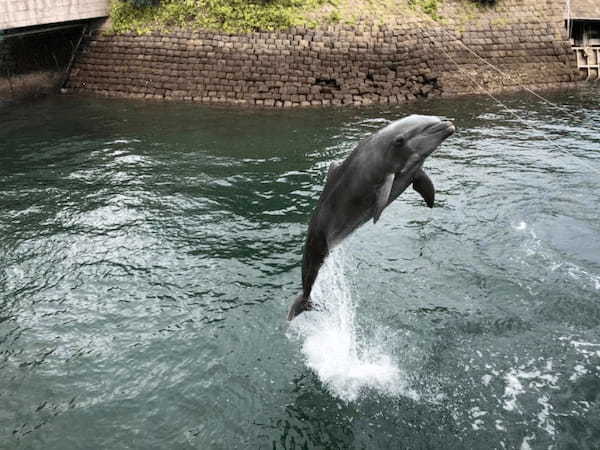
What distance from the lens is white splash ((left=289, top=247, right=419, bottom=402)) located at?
27.8 feet

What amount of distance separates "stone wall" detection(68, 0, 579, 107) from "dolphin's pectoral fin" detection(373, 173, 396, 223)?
1743 cm

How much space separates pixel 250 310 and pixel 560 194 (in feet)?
29.7

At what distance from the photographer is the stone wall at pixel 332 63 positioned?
79.5ft

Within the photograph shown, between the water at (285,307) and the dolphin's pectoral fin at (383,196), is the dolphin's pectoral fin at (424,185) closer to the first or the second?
the dolphin's pectoral fin at (383,196)

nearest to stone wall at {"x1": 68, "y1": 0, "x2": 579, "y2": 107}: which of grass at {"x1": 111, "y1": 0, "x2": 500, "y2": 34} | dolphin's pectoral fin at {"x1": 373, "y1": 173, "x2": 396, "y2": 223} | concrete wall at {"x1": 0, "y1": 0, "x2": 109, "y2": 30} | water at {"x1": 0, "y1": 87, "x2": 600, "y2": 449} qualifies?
grass at {"x1": 111, "y1": 0, "x2": 500, "y2": 34}

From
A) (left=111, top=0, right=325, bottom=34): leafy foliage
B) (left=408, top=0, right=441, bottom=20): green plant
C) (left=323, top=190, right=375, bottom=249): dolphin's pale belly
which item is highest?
(left=111, top=0, right=325, bottom=34): leafy foliage

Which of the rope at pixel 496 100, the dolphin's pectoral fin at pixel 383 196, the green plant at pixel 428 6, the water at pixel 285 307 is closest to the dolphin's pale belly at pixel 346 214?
the dolphin's pectoral fin at pixel 383 196

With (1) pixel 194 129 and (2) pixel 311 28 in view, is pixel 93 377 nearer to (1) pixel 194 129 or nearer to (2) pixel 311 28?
(1) pixel 194 129

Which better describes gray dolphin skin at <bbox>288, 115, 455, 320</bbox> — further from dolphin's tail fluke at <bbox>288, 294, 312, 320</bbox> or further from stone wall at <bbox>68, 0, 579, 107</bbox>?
stone wall at <bbox>68, 0, 579, 107</bbox>

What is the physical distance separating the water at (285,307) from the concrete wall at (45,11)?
863 cm

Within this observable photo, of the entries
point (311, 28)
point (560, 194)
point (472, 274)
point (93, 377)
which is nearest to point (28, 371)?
point (93, 377)

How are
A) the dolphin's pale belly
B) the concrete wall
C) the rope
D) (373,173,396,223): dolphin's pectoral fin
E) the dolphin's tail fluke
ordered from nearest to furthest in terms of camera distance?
(373,173,396,223): dolphin's pectoral fin < the dolphin's pale belly < the dolphin's tail fluke < the rope < the concrete wall

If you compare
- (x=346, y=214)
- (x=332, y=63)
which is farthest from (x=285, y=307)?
(x=332, y=63)

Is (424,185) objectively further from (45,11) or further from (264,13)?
(45,11)
